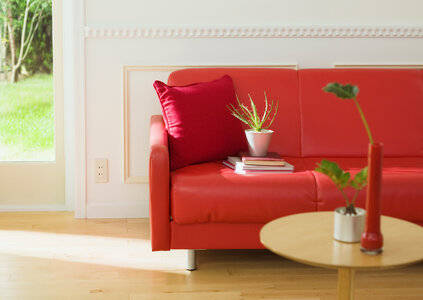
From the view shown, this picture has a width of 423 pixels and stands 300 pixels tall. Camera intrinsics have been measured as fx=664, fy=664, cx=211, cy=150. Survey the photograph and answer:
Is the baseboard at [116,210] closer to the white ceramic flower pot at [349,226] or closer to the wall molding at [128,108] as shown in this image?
the wall molding at [128,108]

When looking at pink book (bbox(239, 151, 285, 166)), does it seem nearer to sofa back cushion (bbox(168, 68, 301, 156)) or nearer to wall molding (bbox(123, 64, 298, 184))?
sofa back cushion (bbox(168, 68, 301, 156))

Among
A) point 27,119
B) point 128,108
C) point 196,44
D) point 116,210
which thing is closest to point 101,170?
point 116,210

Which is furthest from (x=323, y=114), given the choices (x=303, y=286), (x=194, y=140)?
(x=303, y=286)

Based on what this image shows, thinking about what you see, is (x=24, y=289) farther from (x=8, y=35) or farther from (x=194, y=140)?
(x=8, y=35)

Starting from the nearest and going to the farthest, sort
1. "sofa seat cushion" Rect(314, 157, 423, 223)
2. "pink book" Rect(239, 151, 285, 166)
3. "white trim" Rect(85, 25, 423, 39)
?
"sofa seat cushion" Rect(314, 157, 423, 223) → "pink book" Rect(239, 151, 285, 166) → "white trim" Rect(85, 25, 423, 39)

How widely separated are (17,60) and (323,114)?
1.66m

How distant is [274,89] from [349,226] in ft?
4.78

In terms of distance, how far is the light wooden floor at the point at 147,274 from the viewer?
2510 millimetres

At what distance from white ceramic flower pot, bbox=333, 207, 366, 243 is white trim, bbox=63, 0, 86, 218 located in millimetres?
1927

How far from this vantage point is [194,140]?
114 inches

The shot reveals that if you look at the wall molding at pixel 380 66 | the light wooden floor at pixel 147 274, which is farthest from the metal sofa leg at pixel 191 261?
the wall molding at pixel 380 66

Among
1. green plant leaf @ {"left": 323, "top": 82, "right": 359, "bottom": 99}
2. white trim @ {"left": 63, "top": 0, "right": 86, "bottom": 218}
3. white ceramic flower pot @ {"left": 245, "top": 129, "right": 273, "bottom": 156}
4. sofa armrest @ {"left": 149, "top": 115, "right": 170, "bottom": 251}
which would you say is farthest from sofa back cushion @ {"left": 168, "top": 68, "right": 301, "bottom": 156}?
green plant leaf @ {"left": 323, "top": 82, "right": 359, "bottom": 99}

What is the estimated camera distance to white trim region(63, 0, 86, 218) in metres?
3.41

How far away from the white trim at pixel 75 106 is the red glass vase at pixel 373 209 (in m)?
2.03
